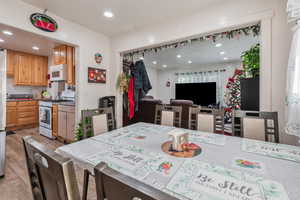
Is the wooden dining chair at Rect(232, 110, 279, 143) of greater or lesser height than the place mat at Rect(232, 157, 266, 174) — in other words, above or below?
above

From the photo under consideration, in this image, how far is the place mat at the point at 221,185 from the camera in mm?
608

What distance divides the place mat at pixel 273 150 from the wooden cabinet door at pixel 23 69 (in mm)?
6033

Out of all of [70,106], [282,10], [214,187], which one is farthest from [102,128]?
[282,10]

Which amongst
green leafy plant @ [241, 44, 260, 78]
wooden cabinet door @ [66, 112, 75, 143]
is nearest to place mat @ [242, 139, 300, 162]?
green leafy plant @ [241, 44, 260, 78]

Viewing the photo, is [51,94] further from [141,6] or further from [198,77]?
[198,77]

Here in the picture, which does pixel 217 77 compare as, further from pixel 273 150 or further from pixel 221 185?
pixel 221 185

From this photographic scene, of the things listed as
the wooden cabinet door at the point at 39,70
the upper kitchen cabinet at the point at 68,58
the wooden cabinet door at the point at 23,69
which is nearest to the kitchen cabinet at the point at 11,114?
the wooden cabinet door at the point at 23,69

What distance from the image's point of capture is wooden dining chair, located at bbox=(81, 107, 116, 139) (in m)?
1.58

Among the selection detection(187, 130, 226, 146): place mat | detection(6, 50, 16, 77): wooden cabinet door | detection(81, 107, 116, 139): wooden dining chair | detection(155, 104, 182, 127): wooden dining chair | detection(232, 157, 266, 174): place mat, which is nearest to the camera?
detection(232, 157, 266, 174): place mat

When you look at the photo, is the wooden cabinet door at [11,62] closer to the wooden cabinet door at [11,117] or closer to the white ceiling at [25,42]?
the white ceiling at [25,42]

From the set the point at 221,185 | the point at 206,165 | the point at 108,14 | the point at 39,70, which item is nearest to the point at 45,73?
the point at 39,70

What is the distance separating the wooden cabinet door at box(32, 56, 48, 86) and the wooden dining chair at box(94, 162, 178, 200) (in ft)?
19.1

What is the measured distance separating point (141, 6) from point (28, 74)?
4.67m

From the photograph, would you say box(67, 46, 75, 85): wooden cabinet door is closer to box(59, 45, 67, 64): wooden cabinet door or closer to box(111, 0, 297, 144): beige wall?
box(59, 45, 67, 64): wooden cabinet door
